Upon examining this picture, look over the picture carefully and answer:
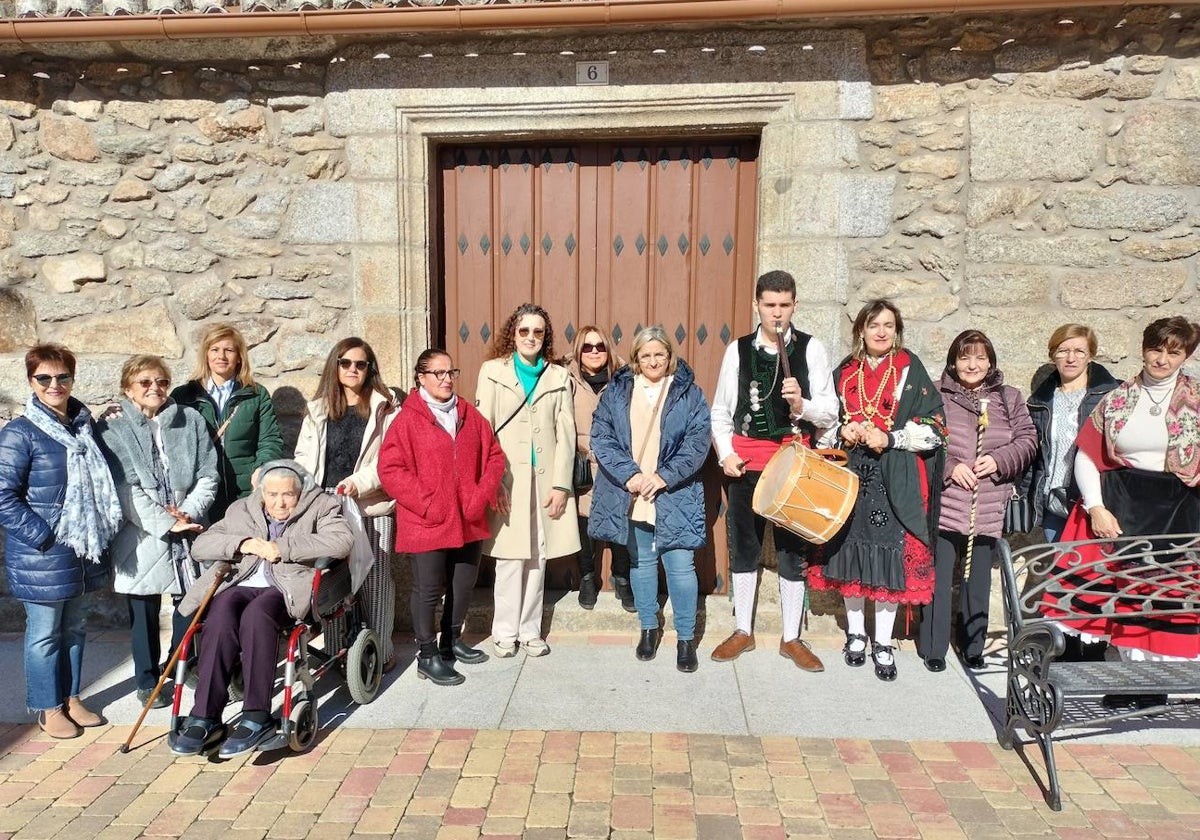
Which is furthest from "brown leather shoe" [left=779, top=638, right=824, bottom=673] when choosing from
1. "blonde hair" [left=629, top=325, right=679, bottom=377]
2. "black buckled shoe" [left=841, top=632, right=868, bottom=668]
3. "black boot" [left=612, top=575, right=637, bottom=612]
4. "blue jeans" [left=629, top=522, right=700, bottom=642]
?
"blonde hair" [left=629, top=325, right=679, bottom=377]

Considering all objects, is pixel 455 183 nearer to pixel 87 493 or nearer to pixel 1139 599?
pixel 87 493

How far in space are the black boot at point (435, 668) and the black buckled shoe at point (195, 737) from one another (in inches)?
35.2

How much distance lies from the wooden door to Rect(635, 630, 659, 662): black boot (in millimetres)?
717

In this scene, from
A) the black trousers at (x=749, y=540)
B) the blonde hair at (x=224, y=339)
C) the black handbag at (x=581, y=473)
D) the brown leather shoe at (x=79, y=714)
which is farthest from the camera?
the black handbag at (x=581, y=473)

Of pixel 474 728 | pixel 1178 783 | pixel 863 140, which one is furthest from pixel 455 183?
Result: pixel 1178 783

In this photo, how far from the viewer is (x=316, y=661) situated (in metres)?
3.40

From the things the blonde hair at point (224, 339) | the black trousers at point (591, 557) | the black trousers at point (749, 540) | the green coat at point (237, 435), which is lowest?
the black trousers at point (591, 557)

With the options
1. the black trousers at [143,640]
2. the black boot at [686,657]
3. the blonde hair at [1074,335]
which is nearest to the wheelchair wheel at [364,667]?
the black trousers at [143,640]

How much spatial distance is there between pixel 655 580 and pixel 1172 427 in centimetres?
223

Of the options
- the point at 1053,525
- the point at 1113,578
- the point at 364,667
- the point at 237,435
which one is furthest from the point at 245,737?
the point at 1053,525

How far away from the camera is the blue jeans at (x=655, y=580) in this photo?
3.72 meters

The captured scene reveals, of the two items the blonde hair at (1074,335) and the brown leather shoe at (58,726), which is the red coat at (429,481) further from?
the blonde hair at (1074,335)

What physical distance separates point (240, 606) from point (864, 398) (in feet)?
8.99

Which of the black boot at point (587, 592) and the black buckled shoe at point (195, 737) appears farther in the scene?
the black boot at point (587, 592)
